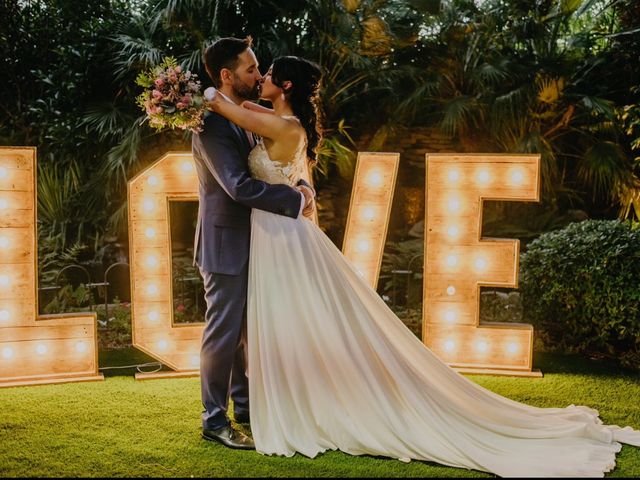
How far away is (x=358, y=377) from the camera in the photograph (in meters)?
3.63

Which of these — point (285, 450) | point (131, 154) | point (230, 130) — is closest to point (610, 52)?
point (131, 154)

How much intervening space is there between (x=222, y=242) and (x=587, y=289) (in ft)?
10.7

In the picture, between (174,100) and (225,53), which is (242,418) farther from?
(225,53)

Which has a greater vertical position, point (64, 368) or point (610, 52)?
point (610, 52)

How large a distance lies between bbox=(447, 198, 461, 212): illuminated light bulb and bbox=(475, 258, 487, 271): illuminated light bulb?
42 cm

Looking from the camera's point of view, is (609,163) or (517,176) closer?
(517,176)

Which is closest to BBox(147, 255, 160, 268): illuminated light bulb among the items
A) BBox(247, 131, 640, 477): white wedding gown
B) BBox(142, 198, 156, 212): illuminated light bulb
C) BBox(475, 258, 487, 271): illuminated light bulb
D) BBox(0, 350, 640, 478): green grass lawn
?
BBox(142, 198, 156, 212): illuminated light bulb

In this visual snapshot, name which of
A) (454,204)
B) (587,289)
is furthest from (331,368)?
(587,289)

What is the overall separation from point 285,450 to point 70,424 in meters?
1.43

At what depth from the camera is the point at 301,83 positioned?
3.72 meters

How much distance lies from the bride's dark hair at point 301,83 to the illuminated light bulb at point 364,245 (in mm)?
1443

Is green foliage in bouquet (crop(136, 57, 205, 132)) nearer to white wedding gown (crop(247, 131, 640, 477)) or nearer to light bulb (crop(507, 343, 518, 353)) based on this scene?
white wedding gown (crop(247, 131, 640, 477))

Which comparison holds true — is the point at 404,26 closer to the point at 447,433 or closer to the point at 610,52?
the point at 610,52

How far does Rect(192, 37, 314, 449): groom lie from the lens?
3.62 meters
